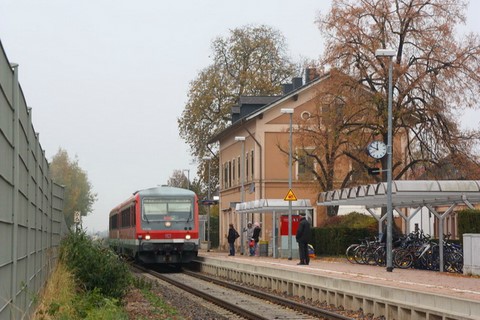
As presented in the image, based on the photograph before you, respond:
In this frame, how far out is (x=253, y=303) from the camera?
73.9 feet

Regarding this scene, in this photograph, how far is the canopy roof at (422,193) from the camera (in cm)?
2791

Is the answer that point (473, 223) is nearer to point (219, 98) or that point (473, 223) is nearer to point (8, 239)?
point (8, 239)

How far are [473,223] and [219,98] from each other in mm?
41461

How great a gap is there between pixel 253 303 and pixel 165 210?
16.5m

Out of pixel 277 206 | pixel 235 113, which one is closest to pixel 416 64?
pixel 277 206

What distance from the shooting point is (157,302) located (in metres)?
22.4

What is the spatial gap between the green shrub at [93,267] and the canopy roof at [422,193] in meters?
10.4

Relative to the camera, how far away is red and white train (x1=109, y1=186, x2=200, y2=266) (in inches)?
1501

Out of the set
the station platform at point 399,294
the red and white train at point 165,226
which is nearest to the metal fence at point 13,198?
the station platform at point 399,294

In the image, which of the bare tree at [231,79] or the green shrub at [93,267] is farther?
the bare tree at [231,79]

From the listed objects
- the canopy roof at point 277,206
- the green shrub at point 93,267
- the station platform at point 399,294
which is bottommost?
the station platform at point 399,294

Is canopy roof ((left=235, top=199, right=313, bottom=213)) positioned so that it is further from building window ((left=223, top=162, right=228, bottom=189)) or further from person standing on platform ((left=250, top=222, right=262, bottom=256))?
building window ((left=223, top=162, right=228, bottom=189))

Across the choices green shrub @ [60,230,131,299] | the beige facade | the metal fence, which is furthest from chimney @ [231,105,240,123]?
the metal fence

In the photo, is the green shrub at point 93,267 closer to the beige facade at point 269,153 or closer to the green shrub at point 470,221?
the green shrub at point 470,221
